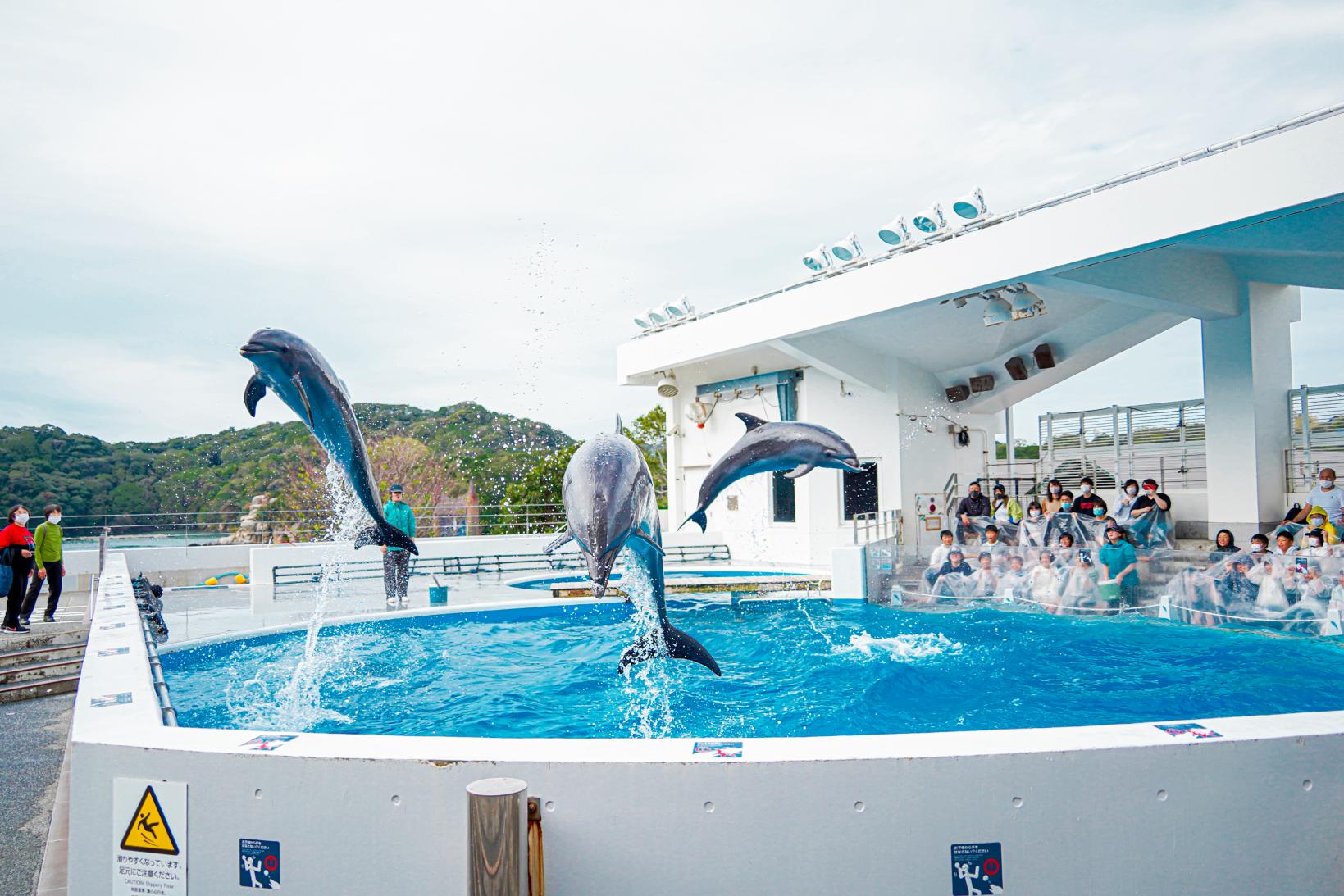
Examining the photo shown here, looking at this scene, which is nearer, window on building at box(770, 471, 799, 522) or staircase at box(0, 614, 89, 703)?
staircase at box(0, 614, 89, 703)

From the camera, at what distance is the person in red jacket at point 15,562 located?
830 cm

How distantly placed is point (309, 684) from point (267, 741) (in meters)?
4.19

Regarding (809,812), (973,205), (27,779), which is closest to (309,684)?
(27,779)

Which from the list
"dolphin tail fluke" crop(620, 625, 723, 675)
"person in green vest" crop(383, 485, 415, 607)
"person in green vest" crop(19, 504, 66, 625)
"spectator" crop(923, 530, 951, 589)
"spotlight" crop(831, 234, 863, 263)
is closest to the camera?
"dolphin tail fluke" crop(620, 625, 723, 675)

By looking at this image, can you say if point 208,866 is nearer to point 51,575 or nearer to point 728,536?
point 51,575

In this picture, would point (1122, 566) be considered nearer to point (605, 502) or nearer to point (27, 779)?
point (605, 502)

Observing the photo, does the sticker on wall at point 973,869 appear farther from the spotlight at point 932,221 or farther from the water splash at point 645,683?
the spotlight at point 932,221

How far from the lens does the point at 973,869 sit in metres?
2.41

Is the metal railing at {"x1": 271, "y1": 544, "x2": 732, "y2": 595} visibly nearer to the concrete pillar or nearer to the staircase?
the staircase

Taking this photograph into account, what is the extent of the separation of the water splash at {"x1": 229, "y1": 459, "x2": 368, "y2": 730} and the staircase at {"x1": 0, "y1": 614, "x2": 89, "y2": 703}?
1.08 meters

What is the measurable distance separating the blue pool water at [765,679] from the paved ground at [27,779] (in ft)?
2.45

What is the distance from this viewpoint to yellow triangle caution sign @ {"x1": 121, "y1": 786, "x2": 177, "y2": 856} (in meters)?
2.55

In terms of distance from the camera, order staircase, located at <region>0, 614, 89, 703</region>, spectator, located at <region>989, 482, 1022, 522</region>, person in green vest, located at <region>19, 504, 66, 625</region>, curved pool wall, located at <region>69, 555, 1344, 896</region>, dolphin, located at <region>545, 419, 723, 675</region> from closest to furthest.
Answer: curved pool wall, located at <region>69, 555, 1344, 896</region>, dolphin, located at <region>545, 419, 723, 675</region>, staircase, located at <region>0, 614, 89, 703</region>, person in green vest, located at <region>19, 504, 66, 625</region>, spectator, located at <region>989, 482, 1022, 522</region>

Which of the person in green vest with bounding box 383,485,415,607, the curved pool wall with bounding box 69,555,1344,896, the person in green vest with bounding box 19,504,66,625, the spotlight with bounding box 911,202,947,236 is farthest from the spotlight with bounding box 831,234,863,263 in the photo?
the curved pool wall with bounding box 69,555,1344,896
